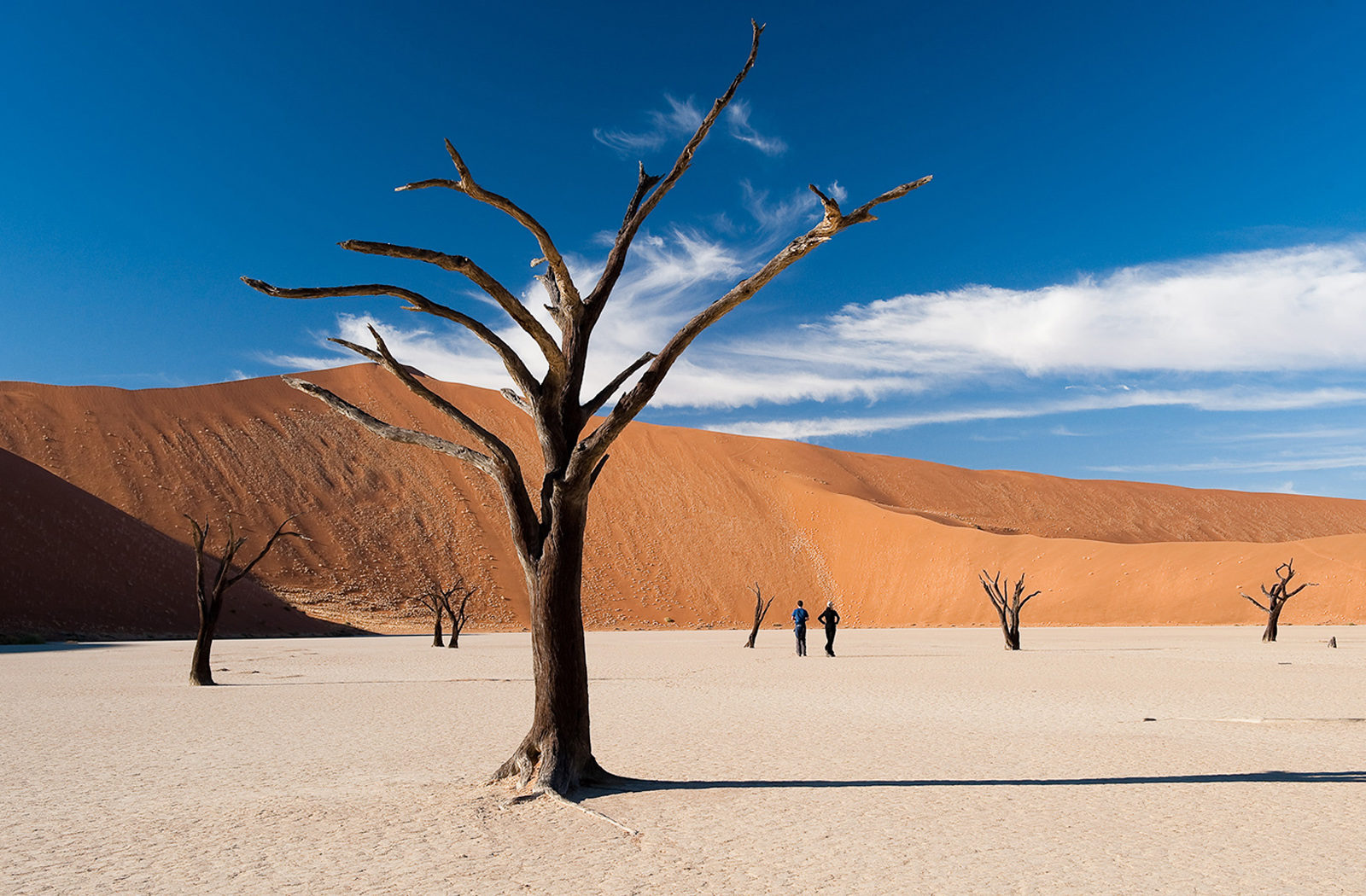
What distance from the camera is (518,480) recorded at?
7922 millimetres

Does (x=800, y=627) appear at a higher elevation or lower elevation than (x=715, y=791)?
higher

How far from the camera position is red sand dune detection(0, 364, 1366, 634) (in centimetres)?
5097

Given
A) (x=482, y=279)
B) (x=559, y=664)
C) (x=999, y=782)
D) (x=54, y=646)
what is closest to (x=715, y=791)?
(x=559, y=664)

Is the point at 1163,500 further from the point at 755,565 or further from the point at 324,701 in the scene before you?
the point at 324,701

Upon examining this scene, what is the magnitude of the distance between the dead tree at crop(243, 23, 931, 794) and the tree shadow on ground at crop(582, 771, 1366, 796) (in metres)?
0.62

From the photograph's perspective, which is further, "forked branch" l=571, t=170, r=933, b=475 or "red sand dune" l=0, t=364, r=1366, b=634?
"red sand dune" l=0, t=364, r=1366, b=634

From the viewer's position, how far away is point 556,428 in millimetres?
8078

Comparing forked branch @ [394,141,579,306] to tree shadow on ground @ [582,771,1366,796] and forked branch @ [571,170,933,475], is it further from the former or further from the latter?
tree shadow on ground @ [582,771,1366,796]

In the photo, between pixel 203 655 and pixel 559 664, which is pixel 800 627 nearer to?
pixel 203 655

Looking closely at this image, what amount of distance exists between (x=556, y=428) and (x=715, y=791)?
3.36 metres

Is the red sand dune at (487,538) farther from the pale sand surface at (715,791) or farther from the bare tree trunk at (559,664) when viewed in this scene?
the bare tree trunk at (559,664)

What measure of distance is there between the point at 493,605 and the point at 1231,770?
51585 mm

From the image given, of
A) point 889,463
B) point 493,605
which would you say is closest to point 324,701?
point 493,605

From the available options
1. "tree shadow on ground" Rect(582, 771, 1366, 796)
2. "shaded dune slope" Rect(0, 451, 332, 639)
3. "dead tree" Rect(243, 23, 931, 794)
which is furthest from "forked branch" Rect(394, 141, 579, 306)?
"shaded dune slope" Rect(0, 451, 332, 639)
